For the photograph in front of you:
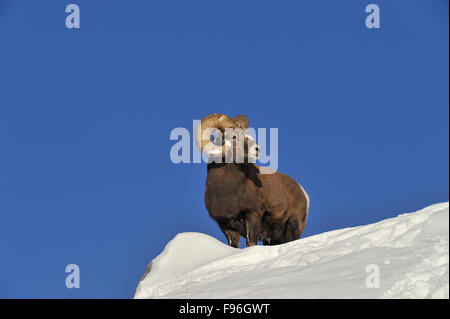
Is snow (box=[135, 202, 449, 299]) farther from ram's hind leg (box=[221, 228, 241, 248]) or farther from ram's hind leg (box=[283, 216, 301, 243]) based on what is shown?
ram's hind leg (box=[283, 216, 301, 243])

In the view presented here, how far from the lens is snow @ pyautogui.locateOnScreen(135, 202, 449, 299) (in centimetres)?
666

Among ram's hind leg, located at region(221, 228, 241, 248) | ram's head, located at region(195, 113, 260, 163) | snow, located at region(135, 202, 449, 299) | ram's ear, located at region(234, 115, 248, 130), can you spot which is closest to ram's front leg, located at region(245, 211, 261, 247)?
ram's hind leg, located at region(221, 228, 241, 248)

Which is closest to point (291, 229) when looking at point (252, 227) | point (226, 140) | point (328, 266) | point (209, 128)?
point (252, 227)

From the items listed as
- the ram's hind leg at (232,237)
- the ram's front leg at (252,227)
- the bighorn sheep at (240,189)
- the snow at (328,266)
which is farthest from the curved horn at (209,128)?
the snow at (328,266)

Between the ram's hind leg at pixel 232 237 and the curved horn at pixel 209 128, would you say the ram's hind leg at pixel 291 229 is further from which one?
the curved horn at pixel 209 128

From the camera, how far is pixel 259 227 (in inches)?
531

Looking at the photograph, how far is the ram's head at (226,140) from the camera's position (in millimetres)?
13523

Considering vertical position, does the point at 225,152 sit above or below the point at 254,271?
above

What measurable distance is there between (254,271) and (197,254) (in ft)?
5.71

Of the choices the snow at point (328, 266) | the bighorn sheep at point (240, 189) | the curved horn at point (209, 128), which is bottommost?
the snow at point (328, 266)

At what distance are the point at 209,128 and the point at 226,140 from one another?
1.87ft
